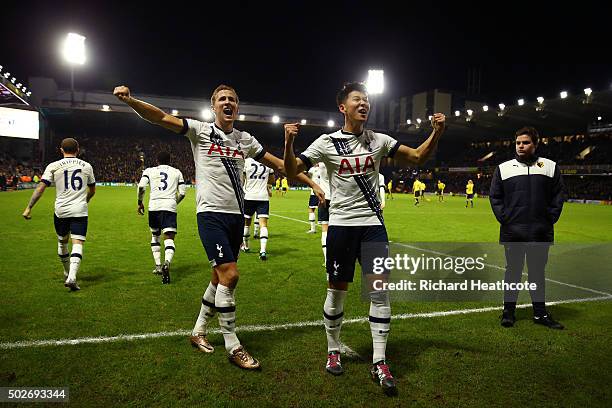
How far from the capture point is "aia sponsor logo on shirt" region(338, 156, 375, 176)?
3.95m

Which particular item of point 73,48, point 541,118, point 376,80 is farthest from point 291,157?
point 376,80

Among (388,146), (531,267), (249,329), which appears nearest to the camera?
(388,146)

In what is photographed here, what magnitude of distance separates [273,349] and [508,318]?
2969 mm

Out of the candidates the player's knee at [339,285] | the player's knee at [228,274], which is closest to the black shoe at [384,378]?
the player's knee at [339,285]

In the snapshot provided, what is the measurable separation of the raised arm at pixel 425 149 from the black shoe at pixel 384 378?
175 centimetres

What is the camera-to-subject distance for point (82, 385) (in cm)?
361

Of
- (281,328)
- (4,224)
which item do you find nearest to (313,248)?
(281,328)

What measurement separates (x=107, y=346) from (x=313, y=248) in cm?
718

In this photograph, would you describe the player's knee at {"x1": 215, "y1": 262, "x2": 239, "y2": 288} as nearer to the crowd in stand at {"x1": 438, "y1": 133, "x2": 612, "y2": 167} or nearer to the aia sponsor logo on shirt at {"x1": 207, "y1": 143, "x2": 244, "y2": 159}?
the aia sponsor logo on shirt at {"x1": 207, "y1": 143, "x2": 244, "y2": 159}

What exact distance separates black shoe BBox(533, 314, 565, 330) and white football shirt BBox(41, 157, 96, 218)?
6608 mm

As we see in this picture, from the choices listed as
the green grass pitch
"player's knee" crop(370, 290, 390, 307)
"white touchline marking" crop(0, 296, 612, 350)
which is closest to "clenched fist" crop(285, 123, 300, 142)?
"player's knee" crop(370, 290, 390, 307)

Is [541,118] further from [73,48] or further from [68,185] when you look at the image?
[68,185]

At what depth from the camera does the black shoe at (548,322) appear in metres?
5.30

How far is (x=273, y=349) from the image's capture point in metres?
4.49
